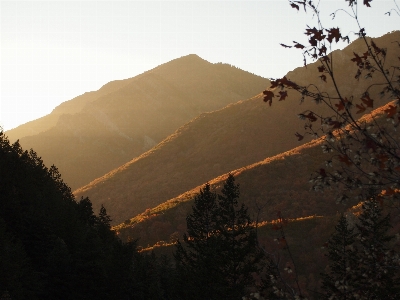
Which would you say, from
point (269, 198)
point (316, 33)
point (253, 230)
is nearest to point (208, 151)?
point (269, 198)

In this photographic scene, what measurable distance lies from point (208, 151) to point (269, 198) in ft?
183

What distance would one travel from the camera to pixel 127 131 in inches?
7333

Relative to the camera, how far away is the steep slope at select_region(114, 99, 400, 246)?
229 feet

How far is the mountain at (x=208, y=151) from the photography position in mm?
110250

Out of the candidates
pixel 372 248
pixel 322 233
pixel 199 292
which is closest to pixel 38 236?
pixel 199 292

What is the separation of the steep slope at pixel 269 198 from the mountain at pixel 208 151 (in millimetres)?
24518

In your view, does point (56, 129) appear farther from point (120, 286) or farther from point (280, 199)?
point (120, 286)

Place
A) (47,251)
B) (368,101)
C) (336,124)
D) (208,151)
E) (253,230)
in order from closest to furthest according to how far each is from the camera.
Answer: (368,101) < (336,124) < (253,230) < (47,251) < (208,151)

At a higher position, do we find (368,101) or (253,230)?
(368,101)

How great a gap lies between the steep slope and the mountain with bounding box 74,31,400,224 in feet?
80.4

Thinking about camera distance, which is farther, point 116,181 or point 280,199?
point 116,181

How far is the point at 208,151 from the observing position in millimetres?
123438

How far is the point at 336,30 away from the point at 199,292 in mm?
22376

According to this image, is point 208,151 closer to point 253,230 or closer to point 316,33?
point 253,230
